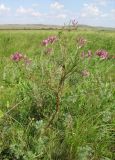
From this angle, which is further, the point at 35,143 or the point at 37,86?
the point at 37,86

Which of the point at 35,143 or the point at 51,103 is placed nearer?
the point at 35,143

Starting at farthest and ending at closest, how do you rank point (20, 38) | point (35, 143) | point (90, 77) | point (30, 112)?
1. point (20, 38)
2. point (90, 77)
3. point (30, 112)
4. point (35, 143)

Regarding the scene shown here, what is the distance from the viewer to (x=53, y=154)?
4043mm

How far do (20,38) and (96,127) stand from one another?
12.7 m

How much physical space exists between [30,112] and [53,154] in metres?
0.74

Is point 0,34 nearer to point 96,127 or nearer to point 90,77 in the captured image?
point 90,77

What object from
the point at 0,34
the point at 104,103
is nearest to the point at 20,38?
the point at 0,34

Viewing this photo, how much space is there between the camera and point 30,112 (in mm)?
4625

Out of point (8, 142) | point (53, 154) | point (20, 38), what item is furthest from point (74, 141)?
point (20, 38)

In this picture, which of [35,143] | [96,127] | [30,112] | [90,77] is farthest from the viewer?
[90,77]

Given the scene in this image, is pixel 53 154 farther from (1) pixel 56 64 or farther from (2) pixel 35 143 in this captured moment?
(1) pixel 56 64

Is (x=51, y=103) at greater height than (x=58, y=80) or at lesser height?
lesser

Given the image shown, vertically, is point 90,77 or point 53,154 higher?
point 90,77

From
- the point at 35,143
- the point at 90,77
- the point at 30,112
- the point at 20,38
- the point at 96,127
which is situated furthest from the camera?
the point at 20,38
